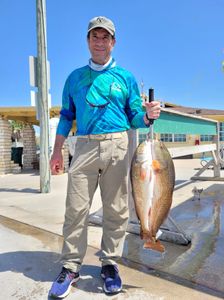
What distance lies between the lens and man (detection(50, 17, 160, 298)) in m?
2.71

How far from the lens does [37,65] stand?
7.79 meters

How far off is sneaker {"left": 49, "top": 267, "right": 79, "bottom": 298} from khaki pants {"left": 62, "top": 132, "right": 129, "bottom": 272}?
2.0 inches

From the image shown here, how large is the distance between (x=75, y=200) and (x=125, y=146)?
0.58 m

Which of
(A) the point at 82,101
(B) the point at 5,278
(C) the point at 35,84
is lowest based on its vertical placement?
(B) the point at 5,278

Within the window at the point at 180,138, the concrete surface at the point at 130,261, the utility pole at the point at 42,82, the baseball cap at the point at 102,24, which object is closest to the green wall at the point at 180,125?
the concrete surface at the point at 130,261

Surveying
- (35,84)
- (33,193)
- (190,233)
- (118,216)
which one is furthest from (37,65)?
(118,216)

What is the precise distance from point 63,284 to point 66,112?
4.49ft

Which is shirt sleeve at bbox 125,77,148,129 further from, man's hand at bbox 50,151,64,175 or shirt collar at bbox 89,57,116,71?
man's hand at bbox 50,151,64,175

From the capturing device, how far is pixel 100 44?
271 cm

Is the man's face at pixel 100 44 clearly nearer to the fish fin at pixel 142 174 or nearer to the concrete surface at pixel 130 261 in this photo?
the fish fin at pixel 142 174

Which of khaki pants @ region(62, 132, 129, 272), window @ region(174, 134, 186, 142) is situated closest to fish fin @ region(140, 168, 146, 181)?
khaki pants @ region(62, 132, 129, 272)

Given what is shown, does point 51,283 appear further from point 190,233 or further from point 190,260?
point 190,233

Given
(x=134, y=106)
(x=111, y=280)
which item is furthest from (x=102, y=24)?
(x=111, y=280)

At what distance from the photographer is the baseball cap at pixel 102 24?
8.64 ft
